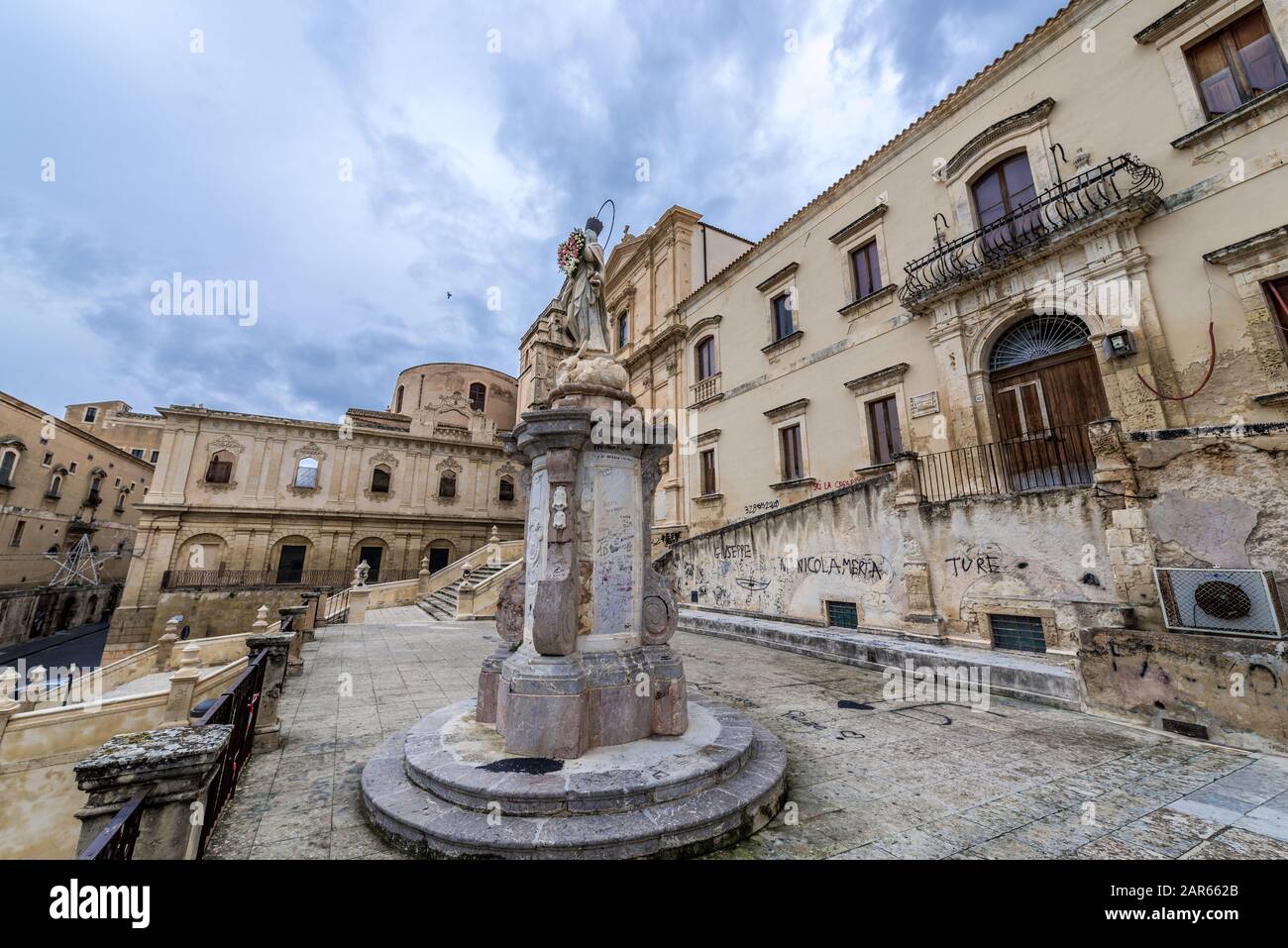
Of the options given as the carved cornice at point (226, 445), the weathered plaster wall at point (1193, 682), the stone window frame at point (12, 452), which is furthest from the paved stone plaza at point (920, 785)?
the stone window frame at point (12, 452)

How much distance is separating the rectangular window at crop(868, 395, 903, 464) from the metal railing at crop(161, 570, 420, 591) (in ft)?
70.8

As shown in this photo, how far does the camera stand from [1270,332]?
686 centimetres

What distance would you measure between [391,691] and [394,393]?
114 ft

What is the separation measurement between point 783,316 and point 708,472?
550cm

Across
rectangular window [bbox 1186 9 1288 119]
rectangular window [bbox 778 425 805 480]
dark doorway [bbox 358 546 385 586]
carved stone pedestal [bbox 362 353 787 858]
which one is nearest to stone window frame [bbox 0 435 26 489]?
dark doorway [bbox 358 546 385 586]

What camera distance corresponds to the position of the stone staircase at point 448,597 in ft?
53.6

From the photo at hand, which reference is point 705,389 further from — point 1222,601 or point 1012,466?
point 1222,601

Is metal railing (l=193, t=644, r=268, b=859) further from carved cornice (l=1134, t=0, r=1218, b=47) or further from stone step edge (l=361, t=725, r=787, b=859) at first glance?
carved cornice (l=1134, t=0, r=1218, b=47)

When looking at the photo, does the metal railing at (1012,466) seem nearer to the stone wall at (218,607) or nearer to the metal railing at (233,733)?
the metal railing at (233,733)

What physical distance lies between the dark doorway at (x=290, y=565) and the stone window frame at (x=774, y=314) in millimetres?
24627

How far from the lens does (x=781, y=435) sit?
14430 millimetres

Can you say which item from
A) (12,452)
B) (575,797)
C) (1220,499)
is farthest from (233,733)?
(12,452)

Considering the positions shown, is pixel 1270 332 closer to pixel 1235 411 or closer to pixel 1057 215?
pixel 1235 411

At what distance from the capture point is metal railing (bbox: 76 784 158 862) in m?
1.77
